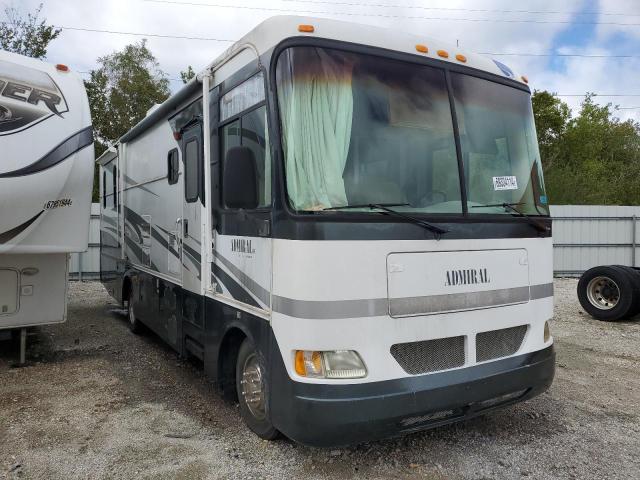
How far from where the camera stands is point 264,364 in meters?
3.40

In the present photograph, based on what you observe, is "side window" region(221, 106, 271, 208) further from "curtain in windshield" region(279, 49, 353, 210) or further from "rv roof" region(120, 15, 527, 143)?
"rv roof" region(120, 15, 527, 143)

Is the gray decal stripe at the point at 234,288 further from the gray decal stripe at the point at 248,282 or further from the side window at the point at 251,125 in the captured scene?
the side window at the point at 251,125

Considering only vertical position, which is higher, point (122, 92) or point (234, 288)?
point (122, 92)

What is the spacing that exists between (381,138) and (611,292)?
6.86 metres

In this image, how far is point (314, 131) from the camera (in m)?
3.18

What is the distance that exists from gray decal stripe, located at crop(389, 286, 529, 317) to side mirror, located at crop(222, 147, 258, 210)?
1.11 meters

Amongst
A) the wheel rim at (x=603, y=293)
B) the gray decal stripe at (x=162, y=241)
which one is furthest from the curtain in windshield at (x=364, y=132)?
the wheel rim at (x=603, y=293)

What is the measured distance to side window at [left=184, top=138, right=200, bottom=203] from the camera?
4719mm

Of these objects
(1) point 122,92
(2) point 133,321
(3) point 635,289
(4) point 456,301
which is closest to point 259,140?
(4) point 456,301

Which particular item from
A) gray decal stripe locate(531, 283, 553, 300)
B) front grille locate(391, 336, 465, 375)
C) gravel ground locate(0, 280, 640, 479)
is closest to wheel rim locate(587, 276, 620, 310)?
gravel ground locate(0, 280, 640, 479)

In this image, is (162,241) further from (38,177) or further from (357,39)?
(357,39)

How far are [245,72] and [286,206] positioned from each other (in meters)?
1.17

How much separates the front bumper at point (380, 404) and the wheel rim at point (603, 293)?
595 cm

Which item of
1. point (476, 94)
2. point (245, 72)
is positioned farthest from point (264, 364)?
point (476, 94)
